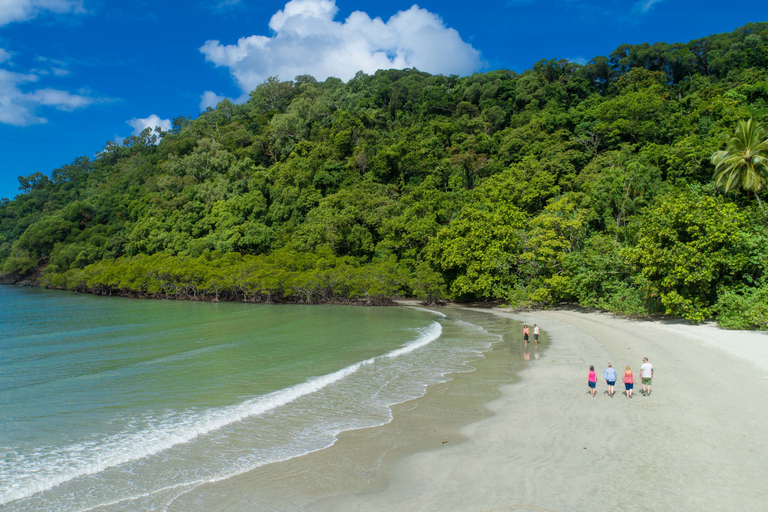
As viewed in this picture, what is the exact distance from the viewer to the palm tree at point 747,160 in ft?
85.8

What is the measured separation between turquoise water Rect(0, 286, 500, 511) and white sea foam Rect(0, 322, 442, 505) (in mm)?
36

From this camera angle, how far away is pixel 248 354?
61.5ft

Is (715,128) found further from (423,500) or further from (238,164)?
(238,164)

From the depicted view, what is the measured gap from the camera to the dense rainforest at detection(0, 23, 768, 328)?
25125 millimetres

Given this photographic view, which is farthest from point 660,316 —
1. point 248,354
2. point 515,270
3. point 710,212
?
point 248,354

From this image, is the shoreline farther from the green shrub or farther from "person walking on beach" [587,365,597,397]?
the green shrub

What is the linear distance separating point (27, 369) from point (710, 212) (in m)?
32.2

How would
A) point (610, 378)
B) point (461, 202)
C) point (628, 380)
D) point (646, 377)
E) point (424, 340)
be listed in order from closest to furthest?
point (628, 380) → point (610, 378) → point (646, 377) → point (424, 340) → point (461, 202)

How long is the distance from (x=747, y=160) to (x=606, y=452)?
28234 millimetres

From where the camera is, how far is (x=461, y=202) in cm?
4753

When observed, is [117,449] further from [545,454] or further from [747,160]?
[747,160]

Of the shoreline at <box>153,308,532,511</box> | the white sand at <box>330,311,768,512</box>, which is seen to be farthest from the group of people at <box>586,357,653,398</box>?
the shoreline at <box>153,308,532,511</box>

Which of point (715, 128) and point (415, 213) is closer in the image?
point (715, 128)

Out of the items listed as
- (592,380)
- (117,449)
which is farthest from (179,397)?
(592,380)
